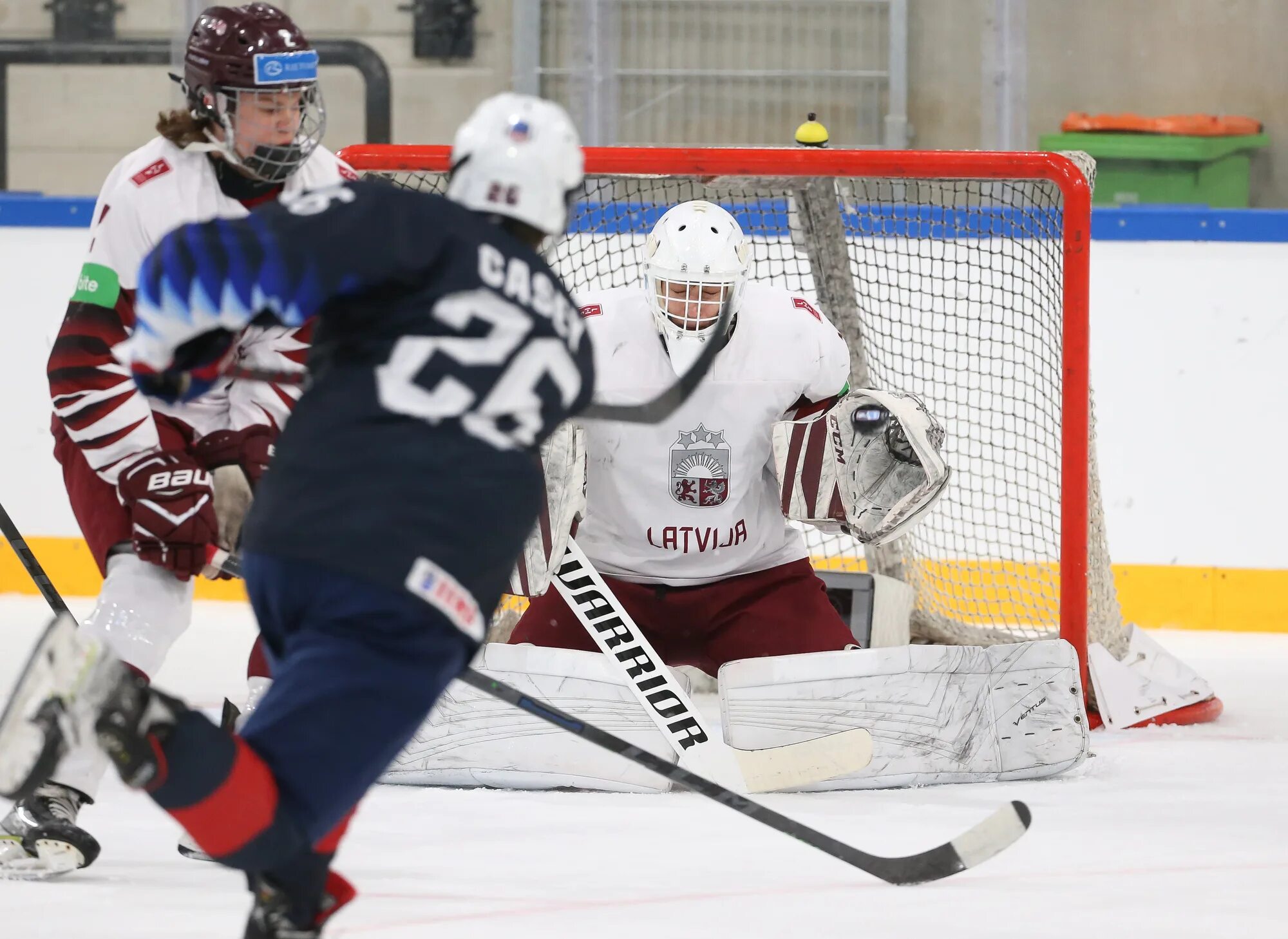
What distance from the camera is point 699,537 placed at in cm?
308

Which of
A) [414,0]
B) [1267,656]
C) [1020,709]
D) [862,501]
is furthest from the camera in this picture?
Result: [414,0]

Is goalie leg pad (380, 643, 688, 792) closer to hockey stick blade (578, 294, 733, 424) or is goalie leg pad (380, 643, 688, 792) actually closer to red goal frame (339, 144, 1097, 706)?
red goal frame (339, 144, 1097, 706)

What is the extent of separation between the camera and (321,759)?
4.78ft

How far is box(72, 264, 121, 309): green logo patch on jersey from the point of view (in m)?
2.14

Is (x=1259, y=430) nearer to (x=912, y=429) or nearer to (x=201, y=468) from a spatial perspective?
(x=912, y=429)

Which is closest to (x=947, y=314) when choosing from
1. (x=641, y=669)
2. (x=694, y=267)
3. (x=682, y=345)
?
(x=682, y=345)

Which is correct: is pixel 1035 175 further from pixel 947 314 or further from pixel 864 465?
pixel 947 314

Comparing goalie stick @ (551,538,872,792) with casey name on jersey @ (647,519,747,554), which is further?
casey name on jersey @ (647,519,747,554)

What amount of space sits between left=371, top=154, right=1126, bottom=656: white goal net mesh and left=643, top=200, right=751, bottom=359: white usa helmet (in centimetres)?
61

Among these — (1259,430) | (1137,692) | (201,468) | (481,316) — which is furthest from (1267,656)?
(481,316)

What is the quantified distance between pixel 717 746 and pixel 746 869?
0.51 meters

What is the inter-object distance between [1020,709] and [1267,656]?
137 cm

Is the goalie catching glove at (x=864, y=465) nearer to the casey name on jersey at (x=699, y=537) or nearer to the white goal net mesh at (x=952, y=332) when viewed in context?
the casey name on jersey at (x=699, y=537)

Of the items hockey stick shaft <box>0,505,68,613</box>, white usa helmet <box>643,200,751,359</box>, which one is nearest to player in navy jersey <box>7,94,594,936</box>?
hockey stick shaft <box>0,505,68,613</box>
